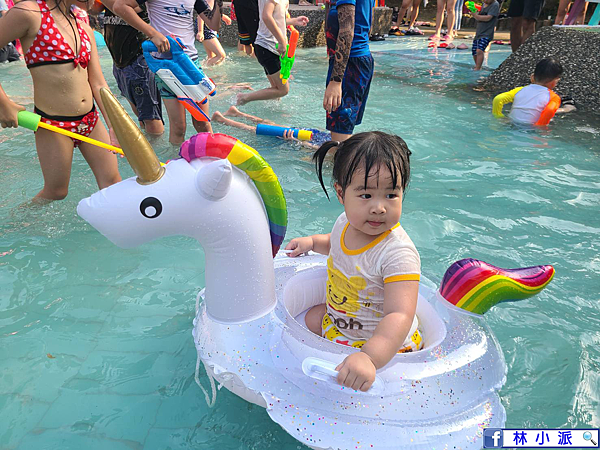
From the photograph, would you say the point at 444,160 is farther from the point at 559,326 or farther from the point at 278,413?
the point at 278,413

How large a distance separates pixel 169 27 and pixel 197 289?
2.25 m

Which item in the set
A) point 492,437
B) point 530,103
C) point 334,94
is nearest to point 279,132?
point 334,94

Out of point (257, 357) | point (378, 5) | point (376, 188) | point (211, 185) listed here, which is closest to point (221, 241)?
point (211, 185)

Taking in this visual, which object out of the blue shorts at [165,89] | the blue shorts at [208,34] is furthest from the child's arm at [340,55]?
the blue shorts at [208,34]

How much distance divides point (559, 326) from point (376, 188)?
4.37 feet

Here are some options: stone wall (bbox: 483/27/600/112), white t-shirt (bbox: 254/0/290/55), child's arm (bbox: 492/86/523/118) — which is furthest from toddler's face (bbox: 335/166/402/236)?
stone wall (bbox: 483/27/600/112)

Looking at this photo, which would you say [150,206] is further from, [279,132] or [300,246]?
[279,132]

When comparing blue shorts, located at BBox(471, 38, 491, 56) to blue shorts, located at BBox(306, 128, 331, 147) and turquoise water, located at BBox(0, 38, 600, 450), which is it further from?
blue shorts, located at BBox(306, 128, 331, 147)

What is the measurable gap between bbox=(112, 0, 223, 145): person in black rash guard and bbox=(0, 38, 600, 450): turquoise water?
32 centimetres

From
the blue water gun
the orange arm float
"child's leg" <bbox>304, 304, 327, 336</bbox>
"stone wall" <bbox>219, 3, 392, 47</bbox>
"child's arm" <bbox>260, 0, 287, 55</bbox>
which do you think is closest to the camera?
"child's leg" <bbox>304, 304, 327, 336</bbox>

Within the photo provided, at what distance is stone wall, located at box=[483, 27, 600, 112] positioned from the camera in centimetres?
569

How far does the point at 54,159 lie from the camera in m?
2.67

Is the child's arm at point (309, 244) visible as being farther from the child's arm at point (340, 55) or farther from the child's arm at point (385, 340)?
the child's arm at point (340, 55)

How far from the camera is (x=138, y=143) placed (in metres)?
1.36
